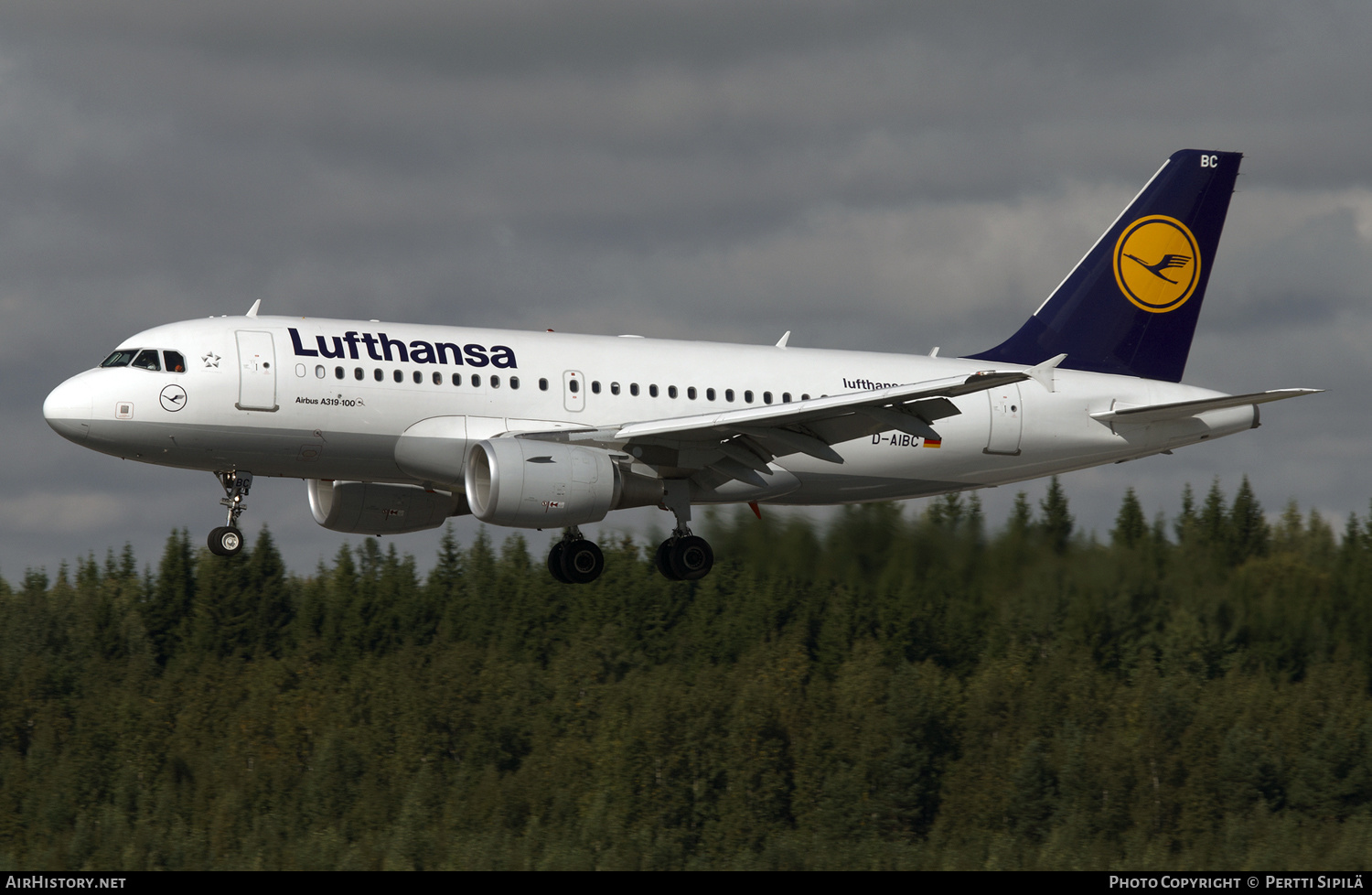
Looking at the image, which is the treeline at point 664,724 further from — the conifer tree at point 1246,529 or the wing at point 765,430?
the wing at point 765,430

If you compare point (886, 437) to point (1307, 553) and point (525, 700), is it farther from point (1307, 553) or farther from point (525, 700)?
point (525, 700)

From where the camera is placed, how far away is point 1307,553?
6744 centimetres

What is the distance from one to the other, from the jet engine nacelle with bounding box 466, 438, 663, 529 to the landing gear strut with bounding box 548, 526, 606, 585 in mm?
2750

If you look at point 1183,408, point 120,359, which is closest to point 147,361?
point 120,359

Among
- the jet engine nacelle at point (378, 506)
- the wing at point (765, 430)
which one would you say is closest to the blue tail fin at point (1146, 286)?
the wing at point (765, 430)

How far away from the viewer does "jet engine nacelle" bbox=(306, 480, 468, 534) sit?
1339 inches

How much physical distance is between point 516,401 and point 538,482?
239 cm

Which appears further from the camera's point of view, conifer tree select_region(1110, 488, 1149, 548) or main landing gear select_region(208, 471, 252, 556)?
conifer tree select_region(1110, 488, 1149, 548)

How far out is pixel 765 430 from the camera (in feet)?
100

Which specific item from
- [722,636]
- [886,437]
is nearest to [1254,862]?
[722,636]

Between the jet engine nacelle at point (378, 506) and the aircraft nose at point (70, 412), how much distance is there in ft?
19.6

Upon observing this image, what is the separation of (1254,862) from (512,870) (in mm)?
34072

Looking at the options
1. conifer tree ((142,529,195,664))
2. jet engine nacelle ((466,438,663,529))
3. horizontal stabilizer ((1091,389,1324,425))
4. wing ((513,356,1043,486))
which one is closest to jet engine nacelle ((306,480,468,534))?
jet engine nacelle ((466,438,663,529))

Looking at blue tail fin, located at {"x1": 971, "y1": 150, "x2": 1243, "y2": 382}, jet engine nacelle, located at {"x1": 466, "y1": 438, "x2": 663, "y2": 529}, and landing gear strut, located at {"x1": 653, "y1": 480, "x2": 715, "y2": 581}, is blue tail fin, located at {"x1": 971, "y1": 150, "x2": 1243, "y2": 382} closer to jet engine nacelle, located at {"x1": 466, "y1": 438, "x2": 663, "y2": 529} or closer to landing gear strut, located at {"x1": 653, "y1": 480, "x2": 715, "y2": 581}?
landing gear strut, located at {"x1": 653, "y1": 480, "x2": 715, "y2": 581}
